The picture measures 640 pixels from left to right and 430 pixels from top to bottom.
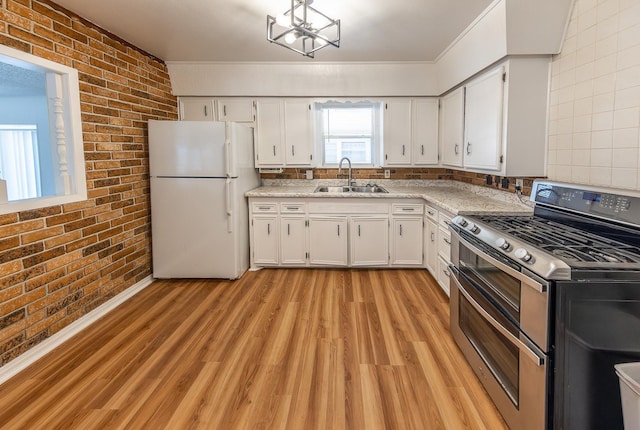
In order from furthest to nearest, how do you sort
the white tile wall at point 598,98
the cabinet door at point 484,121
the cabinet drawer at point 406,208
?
the cabinet drawer at point 406,208 → the cabinet door at point 484,121 → the white tile wall at point 598,98

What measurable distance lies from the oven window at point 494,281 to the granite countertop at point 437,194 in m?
0.63

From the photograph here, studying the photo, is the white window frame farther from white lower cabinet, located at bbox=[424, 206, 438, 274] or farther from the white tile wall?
the white tile wall

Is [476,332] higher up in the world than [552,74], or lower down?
lower down

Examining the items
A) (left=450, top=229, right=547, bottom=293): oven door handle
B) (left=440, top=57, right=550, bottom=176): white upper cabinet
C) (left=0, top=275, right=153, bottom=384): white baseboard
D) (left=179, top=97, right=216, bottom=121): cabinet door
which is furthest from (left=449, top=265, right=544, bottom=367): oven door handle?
(left=179, top=97, right=216, bottom=121): cabinet door

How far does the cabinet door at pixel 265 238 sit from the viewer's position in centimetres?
421

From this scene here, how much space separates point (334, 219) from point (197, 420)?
2.62 m

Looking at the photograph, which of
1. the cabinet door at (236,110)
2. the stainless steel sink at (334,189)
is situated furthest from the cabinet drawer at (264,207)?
the cabinet door at (236,110)

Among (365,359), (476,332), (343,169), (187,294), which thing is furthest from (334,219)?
(476,332)

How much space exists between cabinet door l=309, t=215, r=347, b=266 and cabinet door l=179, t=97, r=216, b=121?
179 centimetres

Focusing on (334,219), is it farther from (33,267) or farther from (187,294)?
(33,267)

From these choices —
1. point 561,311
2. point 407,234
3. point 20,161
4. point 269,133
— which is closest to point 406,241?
point 407,234

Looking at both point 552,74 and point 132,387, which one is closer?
point 132,387

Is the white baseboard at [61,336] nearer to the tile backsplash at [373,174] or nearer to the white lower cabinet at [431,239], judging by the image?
the tile backsplash at [373,174]

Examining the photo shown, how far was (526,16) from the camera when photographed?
2.50m
